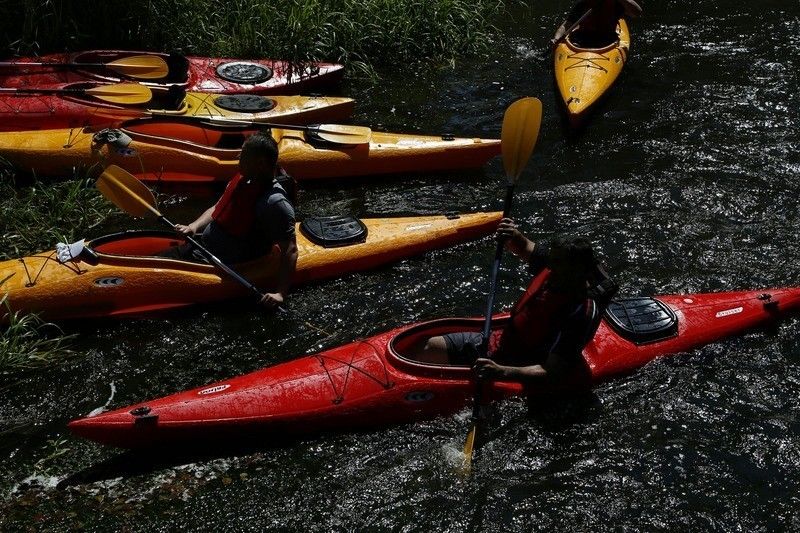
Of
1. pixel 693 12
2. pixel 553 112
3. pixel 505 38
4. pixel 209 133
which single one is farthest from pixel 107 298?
pixel 693 12

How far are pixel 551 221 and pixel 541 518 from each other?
2622 mm

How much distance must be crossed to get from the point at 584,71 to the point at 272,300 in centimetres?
385

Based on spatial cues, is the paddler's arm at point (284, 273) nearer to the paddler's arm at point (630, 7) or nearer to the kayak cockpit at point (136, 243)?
the kayak cockpit at point (136, 243)

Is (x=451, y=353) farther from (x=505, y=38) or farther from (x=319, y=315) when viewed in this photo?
(x=505, y=38)

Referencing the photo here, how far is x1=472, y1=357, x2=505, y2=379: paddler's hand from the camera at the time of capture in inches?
154

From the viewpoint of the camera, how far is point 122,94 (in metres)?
6.21

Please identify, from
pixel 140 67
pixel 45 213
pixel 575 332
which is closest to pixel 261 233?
pixel 45 213

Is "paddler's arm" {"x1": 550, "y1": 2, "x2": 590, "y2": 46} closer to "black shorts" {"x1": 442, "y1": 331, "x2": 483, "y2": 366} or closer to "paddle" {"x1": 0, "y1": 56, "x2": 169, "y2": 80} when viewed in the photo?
"paddle" {"x1": 0, "y1": 56, "x2": 169, "y2": 80}

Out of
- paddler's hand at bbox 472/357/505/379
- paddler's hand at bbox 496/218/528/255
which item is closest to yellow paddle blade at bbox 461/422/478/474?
paddler's hand at bbox 472/357/505/379

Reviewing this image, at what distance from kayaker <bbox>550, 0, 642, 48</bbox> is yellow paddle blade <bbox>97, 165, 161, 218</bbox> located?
430 cm

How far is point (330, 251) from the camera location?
5211 millimetres

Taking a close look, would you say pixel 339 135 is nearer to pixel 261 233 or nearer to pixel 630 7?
→ pixel 261 233

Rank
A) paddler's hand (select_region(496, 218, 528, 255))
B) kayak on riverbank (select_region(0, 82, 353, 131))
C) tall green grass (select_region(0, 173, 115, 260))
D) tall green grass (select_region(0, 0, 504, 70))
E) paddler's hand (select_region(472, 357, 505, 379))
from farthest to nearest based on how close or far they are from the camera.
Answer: tall green grass (select_region(0, 0, 504, 70)), kayak on riverbank (select_region(0, 82, 353, 131)), tall green grass (select_region(0, 173, 115, 260)), paddler's hand (select_region(496, 218, 528, 255)), paddler's hand (select_region(472, 357, 505, 379))

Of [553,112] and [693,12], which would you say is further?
[693,12]
